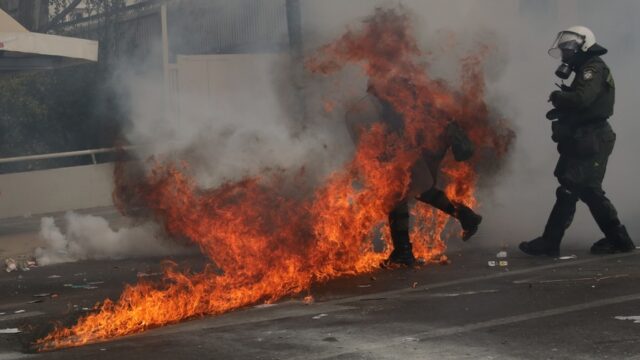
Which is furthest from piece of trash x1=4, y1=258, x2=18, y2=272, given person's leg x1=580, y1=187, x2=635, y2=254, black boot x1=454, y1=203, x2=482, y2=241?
person's leg x1=580, y1=187, x2=635, y2=254

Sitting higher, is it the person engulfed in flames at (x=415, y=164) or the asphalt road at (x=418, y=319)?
the person engulfed in flames at (x=415, y=164)

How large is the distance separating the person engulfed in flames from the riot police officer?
78 cm

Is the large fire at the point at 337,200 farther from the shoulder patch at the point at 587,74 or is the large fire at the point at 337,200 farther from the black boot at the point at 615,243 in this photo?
the black boot at the point at 615,243

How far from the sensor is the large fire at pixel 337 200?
776cm

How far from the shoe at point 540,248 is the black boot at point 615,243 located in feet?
1.10

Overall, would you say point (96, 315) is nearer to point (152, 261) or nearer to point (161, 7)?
point (152, 261)

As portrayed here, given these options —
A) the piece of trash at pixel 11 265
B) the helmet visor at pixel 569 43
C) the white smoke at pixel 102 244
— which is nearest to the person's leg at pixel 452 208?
the helmet visor at pixel 569 43

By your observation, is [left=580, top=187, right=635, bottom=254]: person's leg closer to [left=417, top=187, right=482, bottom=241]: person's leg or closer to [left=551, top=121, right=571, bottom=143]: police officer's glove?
[left=551, top=121, right=571, bottom=143]: police officer's glove

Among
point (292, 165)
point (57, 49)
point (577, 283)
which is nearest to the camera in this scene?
point (577, 283)

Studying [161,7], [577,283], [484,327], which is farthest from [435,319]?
[161,7]

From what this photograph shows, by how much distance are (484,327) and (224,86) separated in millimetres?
8089

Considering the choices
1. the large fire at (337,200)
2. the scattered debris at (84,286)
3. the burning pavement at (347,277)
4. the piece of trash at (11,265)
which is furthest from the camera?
the piece of trash at (11,265)

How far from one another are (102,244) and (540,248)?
419 centimetres

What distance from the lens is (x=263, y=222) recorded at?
8.16 meters
